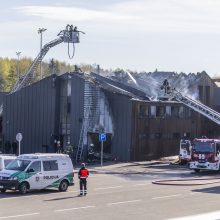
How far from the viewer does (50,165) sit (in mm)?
30016

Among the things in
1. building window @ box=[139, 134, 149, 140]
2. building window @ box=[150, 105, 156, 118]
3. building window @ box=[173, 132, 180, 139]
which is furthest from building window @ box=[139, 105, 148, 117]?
building window @ box=[173, 132, 180, 139]

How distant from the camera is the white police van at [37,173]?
28453mm

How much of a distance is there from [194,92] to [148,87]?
4427 millimetres

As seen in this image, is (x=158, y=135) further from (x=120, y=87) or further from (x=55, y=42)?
(x=55, y=42)

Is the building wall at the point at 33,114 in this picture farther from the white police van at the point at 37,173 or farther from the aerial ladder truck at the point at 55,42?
the white police van at the point at 37,173

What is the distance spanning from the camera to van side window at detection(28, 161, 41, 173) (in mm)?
29109

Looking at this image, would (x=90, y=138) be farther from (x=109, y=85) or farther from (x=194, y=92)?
(x=194, y=92)

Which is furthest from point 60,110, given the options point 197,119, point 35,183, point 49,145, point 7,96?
point 35,183

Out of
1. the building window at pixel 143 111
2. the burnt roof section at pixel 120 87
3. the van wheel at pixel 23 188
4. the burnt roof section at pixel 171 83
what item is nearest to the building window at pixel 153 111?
the building window at pixel 143 111

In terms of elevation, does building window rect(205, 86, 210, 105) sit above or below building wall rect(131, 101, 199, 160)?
above

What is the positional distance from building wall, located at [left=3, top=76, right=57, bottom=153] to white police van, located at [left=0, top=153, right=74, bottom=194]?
1049 inches

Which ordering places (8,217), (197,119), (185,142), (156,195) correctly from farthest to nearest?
1. (197,119)
2. (185,142)
3. (156,195)
4. (8,217)

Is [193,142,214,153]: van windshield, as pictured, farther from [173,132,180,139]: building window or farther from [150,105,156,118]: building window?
[173,132,180,139]: building window

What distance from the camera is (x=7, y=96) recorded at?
2454 inches
